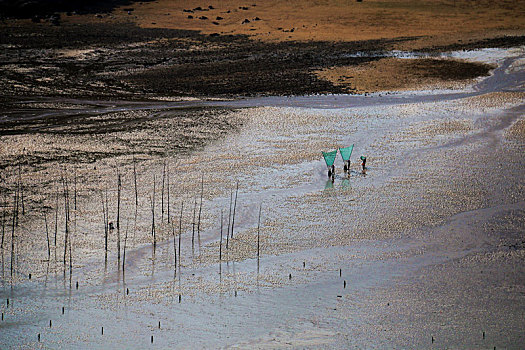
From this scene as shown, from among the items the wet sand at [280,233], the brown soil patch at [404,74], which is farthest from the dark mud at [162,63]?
the wet sand at [280,233]

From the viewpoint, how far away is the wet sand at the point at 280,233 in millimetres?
8672

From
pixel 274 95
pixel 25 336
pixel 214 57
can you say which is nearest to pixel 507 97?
pixel 274 95

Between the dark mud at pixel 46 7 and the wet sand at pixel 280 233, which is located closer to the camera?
the wet sand at pixel 280 233

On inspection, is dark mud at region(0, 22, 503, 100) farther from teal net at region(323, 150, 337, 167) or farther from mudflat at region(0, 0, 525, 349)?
teal net at region(323, 150, 337, 167)

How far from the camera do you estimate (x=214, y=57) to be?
27781 millimetres

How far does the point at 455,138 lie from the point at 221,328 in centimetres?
1035

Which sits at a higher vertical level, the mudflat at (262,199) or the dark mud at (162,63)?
the dark mud at (162,63)

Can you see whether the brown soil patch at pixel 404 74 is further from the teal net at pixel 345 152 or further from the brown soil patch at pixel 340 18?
the teal net at pixel 345 152

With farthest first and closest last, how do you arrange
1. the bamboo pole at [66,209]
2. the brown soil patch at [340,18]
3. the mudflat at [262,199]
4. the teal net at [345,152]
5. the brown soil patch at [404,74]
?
the brown soil patch at [340,18] < the brown soil patch at [404,74] < the teal net at [345,152] < the bamboo pole at [66,209] < the mudflat at [262,199]

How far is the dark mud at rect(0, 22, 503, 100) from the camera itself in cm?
2280

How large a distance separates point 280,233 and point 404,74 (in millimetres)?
14551

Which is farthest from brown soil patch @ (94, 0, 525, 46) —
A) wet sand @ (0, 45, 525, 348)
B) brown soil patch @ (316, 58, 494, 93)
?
wet sand @ (0, 45, 525, 348)

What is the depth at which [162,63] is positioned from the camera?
27.0 metres

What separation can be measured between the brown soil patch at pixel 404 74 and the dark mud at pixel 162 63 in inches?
5.3
